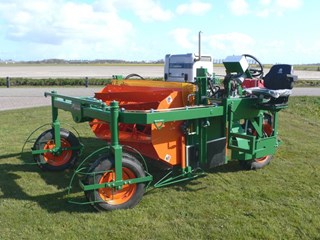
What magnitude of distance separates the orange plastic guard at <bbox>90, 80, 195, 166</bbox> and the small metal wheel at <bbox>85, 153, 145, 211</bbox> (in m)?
0.43

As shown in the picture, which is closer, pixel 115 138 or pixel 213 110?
pixel 115 138

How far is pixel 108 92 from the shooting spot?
5.19 metres

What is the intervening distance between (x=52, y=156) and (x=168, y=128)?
1.94 meters

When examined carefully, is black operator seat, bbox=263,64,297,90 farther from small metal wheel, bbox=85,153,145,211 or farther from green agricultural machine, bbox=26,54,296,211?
small metal wheel, bbox=85,153,145,211

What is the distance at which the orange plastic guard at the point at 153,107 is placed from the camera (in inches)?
167

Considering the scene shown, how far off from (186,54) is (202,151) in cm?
606

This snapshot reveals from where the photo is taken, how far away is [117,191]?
394 centimetres

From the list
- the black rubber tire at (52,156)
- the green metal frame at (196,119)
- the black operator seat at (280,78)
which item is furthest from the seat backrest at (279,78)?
the black rubber tire at (52,156)

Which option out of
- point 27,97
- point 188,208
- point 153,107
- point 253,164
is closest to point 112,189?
point 188,208

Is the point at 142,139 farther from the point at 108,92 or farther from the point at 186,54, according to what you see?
the point at 186,54

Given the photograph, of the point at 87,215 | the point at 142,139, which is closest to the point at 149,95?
the point at 142,139

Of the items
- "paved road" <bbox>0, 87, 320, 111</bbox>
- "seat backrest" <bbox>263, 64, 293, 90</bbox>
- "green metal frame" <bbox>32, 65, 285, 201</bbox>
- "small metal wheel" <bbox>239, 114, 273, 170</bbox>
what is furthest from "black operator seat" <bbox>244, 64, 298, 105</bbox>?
"paved road" <bbox>0, 87, 320, 111</bbox>

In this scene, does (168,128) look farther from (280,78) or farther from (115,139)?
(280,78)

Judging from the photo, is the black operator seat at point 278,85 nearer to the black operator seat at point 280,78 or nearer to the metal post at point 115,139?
the black operator seat at point 280,78
